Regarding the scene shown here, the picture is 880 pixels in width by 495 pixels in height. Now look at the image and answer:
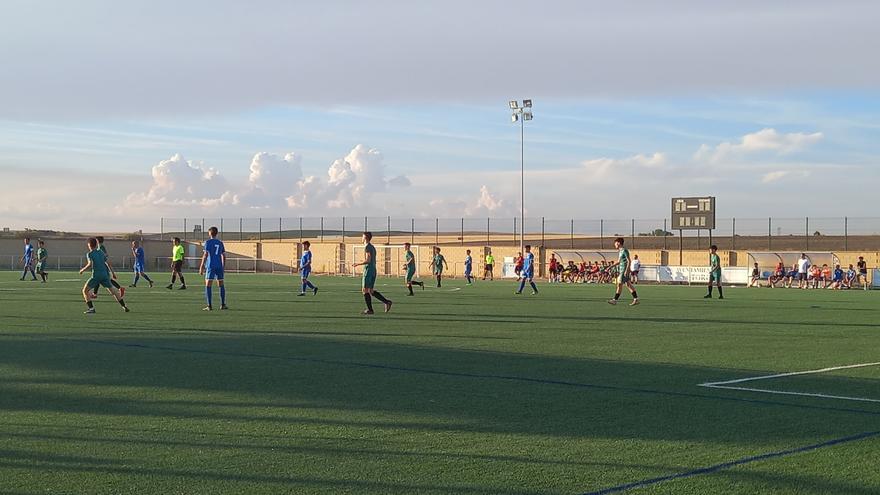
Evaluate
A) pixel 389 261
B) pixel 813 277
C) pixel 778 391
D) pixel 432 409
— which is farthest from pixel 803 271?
pixel 432 409

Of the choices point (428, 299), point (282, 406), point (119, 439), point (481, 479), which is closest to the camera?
point (481, 479)

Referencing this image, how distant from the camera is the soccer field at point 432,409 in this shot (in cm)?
696

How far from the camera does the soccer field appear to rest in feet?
22.9

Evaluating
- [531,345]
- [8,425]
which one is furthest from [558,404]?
[531,345]

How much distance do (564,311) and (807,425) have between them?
1681 centimetres

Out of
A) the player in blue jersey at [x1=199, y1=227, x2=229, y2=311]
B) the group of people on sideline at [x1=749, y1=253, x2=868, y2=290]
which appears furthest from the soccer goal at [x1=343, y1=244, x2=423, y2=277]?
the player in blue jersey at [x1=199, y1=227, x2=229, y2=311]

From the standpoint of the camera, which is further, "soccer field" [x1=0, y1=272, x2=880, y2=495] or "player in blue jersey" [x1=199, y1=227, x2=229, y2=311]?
"player in blue jersey" [x1=199, y1=227, x2=229, y2=311]

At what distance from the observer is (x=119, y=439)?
319 inches

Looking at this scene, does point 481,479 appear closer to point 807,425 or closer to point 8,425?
point 807,425

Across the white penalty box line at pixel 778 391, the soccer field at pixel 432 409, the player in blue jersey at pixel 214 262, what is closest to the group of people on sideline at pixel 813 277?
the soccer field at pixel 432 409

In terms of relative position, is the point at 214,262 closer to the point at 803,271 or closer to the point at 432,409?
the point at 432,409

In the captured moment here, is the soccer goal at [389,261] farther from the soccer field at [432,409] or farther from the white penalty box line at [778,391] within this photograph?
the white penalty box line at [778,391]

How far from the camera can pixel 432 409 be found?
9.72m

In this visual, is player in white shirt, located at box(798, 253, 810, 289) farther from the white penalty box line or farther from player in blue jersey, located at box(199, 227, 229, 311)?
the white penalty box line
